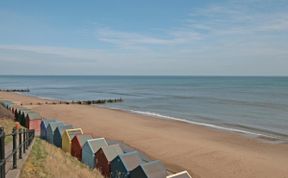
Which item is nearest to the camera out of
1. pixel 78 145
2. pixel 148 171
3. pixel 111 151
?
pixel 148 171

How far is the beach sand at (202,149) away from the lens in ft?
55.6

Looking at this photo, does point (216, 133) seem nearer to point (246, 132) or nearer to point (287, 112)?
point (246, 132)

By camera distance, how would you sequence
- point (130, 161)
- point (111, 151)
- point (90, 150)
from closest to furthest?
point (130, 161) → point (111, 151) → point (90, 150)

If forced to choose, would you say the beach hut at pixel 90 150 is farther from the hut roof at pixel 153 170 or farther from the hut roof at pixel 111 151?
the hut roof at pixel 153 170

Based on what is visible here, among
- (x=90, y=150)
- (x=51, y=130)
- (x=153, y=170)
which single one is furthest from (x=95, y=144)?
(x=51, y=130)

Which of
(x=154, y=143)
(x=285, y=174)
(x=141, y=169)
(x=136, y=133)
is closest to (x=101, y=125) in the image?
(x=136, y=133)

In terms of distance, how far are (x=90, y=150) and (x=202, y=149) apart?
34.8ft

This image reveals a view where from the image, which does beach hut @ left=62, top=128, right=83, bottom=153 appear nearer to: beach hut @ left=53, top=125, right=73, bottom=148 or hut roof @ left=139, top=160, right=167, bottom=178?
beach hut @ left=53, top=125, right=73, bottom=148

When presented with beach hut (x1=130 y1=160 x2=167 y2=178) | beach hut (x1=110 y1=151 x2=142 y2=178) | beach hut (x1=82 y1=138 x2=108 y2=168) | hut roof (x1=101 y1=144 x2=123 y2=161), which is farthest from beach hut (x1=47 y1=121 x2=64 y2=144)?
beach hut (x1=130 y1=160 x2=167 y2=178)

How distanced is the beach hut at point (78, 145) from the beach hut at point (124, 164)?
3163 millimetres

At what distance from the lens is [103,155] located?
39.4 feet

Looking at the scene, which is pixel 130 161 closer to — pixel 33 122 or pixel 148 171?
pixel 148 171

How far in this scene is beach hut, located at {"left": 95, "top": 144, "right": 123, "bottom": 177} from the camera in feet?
38.7

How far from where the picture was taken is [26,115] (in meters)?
21.4
